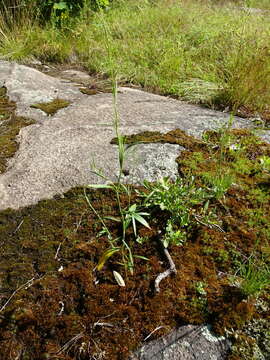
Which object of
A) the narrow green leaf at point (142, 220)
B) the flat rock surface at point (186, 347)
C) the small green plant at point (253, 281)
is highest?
the narrow green leaf at point (142, 220)

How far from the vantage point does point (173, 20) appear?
20.2 ft

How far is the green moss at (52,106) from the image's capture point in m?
2.97

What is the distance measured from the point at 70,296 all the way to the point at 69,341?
0.20 m

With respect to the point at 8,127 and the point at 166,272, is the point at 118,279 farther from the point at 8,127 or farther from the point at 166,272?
the point at 8,127

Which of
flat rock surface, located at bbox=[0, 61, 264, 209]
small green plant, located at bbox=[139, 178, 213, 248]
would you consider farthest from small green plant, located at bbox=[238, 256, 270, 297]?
flat rock surface, located at bbox=[0, 61, 264, 209]

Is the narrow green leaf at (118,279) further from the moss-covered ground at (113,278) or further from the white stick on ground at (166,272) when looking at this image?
the white stick on ground at (166,272)

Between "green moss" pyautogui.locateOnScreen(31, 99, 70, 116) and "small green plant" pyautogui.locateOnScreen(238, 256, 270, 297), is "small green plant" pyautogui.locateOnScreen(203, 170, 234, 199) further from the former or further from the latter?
"green moss" pyautogui.locateOnScreen(31, 99, 70, 116)

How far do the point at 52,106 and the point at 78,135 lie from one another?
71cm

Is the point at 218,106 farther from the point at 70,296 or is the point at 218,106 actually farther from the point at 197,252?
the point at 70,296

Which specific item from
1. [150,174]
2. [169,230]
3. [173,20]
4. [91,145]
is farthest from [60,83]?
[173,20]

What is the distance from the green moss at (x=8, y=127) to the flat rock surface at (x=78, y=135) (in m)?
0.05

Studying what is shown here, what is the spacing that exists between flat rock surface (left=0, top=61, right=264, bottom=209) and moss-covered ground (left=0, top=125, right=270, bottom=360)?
15cm

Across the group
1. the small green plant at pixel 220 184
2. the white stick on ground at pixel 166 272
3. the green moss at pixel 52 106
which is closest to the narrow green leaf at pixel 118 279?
the white stick on ground at pixel 166 272

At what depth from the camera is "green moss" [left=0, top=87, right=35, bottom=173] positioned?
2373 mm
